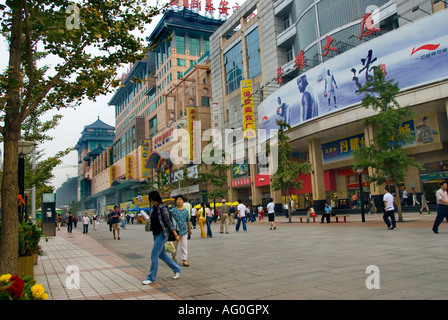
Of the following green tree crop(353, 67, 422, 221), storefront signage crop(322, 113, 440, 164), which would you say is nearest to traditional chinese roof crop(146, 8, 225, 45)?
storefront signage crop(322, 113, 440, 164)

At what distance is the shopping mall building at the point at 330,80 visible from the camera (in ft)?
76.0

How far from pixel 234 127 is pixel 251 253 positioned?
35.1m

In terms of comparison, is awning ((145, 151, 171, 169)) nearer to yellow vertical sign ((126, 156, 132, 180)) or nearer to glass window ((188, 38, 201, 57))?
yellow vertical sign ((126, 156, 132, 180))

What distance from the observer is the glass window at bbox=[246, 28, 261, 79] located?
41250 millimetres

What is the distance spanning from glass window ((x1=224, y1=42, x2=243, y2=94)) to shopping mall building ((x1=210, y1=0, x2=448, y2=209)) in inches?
5.2

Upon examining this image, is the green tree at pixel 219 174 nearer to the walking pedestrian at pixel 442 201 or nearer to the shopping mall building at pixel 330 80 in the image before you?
Answer: the shopping mall building at pixel 330 80

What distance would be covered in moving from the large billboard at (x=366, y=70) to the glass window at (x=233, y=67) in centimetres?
1068

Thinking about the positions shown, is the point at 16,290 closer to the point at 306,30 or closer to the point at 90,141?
the point at 306,30

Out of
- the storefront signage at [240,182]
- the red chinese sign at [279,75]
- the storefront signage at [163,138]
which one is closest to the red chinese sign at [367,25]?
the red chinese sign at [279,75]

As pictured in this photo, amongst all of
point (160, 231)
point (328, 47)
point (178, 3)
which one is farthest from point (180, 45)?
point (160, 231)

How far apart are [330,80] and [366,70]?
3.40 m

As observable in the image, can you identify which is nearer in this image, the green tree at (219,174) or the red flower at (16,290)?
the red flower at (16,290)
